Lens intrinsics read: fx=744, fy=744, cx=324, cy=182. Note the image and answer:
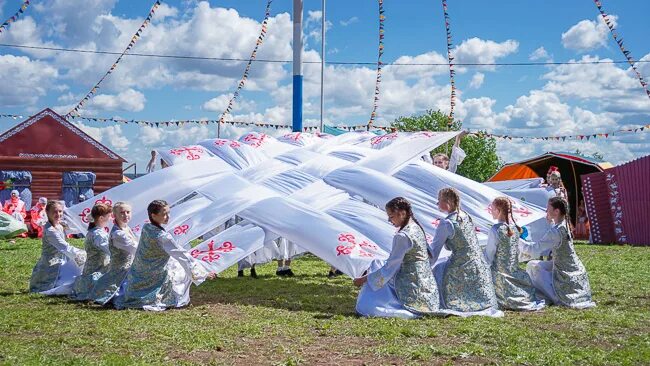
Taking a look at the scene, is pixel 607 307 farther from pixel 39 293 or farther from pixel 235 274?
pixel 39 293

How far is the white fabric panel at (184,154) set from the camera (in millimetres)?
9148

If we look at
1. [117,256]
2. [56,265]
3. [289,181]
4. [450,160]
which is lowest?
[56,265]

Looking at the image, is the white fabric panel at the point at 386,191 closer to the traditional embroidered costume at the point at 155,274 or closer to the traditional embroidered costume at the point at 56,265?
the traditional embroidered costume at the point at 155,274

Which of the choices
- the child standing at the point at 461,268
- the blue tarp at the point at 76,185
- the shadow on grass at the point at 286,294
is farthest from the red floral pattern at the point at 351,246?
the blue tarp at the point at 76,185

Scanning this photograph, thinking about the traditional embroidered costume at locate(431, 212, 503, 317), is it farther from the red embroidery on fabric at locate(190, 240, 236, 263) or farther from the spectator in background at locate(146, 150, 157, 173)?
the spectator in background at locate(146, 150, 157, 173)

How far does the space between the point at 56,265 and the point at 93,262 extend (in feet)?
2.48

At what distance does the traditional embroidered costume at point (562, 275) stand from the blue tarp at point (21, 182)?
17.3 meters

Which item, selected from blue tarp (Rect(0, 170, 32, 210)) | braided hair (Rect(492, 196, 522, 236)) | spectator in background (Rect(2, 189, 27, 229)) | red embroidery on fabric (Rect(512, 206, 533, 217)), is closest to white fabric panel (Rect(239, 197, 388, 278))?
braided hair (Rect(492, 196, 522, 236))

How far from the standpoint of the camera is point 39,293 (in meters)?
8.05

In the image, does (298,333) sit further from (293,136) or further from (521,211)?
(293,136)

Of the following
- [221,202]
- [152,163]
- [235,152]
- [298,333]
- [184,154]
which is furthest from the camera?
[152,163]

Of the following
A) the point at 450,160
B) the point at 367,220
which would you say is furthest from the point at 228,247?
the point at 450,160

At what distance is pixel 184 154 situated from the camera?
9250 mm

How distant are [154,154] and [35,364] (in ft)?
16.9
